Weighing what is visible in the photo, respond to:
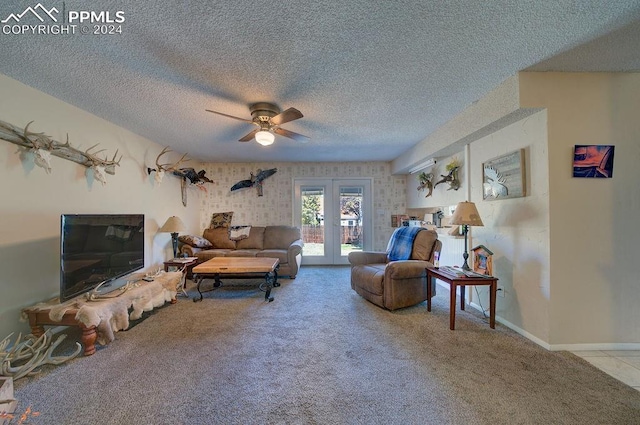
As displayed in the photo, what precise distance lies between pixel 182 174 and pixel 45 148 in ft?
6.98

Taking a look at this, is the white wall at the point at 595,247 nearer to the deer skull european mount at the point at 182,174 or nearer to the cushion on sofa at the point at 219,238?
the deer skull european mount at the point at 182,174

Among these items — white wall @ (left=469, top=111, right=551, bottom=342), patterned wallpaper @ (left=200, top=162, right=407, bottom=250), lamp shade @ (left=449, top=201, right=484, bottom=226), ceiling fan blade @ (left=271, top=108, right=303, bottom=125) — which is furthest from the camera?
patterned wallpaper @ (left=200, top=162, right=407, bottom=250)

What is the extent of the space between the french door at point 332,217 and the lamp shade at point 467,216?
2.73 m

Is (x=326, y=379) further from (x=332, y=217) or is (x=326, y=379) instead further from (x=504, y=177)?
(x=332, y=217)

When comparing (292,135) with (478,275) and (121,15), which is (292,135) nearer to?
(121,15)

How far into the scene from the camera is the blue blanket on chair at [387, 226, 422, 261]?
3.13 meters

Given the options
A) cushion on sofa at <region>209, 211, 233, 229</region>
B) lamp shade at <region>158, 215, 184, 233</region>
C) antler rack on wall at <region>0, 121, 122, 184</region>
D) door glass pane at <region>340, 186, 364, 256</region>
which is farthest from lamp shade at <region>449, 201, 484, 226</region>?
cushion on sofa at <region>209, 211, 233, 229</region>

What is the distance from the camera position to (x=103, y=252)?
229 centimetres

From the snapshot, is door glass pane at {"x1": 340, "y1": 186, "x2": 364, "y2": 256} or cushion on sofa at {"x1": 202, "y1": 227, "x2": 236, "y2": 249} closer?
cushion on sofa at {"x1": 202, "y1": 227, "x2": 236, "y2": 249}

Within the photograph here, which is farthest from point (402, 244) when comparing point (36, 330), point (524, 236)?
point (36, 330)

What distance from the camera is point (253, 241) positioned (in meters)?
4.80

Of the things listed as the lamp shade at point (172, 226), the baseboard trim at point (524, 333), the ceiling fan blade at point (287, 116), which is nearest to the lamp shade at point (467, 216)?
the baseboard trim at point (524, 333)

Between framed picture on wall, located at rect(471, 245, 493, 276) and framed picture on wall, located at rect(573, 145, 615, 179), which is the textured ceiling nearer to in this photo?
framed picture on wall, located at rect(573, 145, 615, 179)

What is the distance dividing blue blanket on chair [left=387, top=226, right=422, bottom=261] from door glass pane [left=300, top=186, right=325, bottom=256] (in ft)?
6.71
